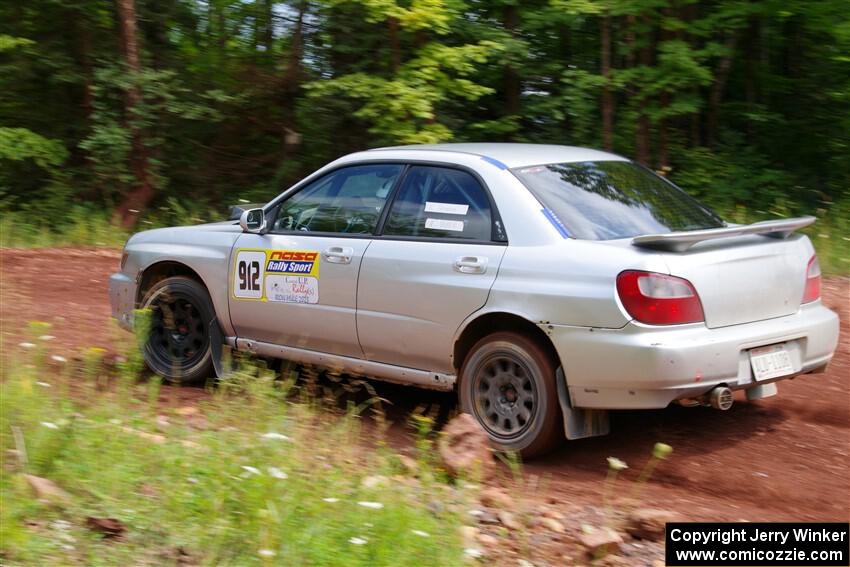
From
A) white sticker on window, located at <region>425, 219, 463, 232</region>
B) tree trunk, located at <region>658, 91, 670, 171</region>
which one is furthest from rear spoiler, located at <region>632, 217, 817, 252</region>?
tree trunk, located at <region>658, 91, 670, 171</region>

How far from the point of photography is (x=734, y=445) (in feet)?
18.5

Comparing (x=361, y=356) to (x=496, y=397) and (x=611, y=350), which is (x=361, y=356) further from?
(x=611, y=350)

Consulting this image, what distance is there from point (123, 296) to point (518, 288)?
134 inches

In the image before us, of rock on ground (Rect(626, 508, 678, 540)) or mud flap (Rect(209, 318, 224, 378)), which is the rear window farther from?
mud flap (Rect(209, 318, 224, 378))

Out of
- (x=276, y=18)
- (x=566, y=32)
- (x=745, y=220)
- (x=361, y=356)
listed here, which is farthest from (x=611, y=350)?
(x=276, y=18)

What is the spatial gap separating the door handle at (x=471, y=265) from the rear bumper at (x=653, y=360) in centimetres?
54

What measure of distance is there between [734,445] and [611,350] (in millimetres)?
1170

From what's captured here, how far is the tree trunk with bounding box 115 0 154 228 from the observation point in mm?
14109

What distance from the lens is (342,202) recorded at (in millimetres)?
6445

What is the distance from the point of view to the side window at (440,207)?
5746 mm

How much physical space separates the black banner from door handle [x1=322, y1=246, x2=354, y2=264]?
8.79 feet

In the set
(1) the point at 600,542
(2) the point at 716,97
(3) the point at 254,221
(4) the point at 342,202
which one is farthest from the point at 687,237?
(2) the point at 716,97

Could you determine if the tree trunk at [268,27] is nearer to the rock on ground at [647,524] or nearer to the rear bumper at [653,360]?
the rear bumper at [653,360]

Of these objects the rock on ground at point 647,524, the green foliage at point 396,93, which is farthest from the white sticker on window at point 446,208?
the green foliage at point 396,93
